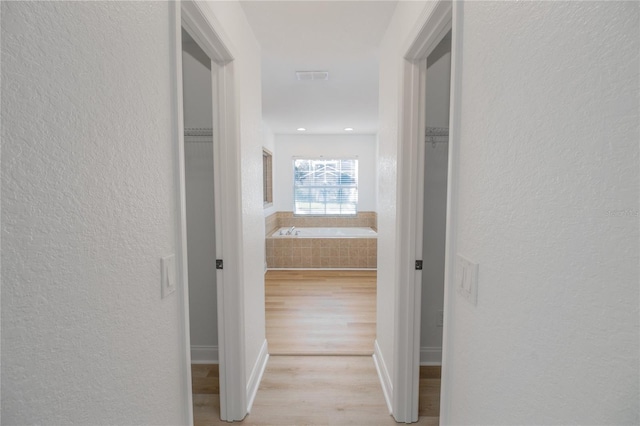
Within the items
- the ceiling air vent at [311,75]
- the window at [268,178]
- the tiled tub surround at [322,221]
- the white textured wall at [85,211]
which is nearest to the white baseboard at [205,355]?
the white textured wall at [85,211]

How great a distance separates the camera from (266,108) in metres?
4.39

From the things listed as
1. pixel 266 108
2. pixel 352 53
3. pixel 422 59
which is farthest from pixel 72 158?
pixel 266 108

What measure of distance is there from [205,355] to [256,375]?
2.03 feet

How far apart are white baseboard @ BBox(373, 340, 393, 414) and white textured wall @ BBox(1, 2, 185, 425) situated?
147 centimetres

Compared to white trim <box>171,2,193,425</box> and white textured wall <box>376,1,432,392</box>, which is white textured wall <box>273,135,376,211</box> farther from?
white trim <box>171,2,193,425</box>

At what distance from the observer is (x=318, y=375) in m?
2.41

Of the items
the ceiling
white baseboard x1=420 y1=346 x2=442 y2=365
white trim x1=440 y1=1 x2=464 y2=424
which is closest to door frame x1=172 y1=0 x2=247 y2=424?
the ceiling

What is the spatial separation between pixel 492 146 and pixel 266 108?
12.8ft

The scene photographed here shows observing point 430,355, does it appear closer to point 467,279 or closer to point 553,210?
point 467,279

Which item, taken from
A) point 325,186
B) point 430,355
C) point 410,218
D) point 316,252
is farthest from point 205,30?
point 325,186

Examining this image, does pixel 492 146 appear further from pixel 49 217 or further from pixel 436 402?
pixel 436 402

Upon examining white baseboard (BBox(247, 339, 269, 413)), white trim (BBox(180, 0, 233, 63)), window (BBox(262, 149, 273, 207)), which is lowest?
white baseboard (BBox(247, 339, 269, 413))

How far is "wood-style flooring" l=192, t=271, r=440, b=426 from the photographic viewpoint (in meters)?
2.00

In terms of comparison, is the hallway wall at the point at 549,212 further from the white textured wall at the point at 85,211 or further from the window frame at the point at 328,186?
the window frame at the point at 328,186
